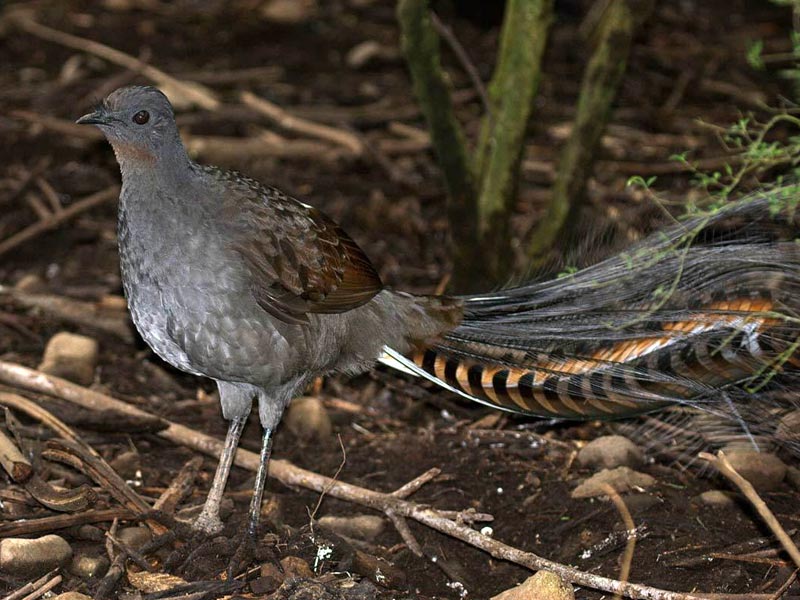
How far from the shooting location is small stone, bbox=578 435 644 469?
14.9ft

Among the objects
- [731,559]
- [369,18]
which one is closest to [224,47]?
[369,18]

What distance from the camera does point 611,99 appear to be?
5.52 metres

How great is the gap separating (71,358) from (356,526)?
1.76m

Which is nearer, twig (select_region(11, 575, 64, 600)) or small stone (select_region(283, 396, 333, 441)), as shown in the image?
twig (select_region(11, 575, 64, 600))

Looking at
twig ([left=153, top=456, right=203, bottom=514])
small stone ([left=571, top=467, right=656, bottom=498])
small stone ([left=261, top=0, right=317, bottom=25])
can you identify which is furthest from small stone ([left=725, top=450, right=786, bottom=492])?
small stone ([left=261, top=0, right=317, bottom=25])

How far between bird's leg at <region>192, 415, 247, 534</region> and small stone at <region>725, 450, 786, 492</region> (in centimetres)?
195

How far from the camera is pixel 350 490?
4.36 meters

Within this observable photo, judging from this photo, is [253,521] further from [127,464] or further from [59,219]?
[59,219]

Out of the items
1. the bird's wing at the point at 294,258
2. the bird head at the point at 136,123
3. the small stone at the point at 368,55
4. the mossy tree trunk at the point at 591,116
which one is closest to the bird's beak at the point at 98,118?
the bird head at the point at 136,123

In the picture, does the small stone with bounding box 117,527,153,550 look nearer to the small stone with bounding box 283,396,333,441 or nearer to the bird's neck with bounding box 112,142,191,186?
the small stone with bounding box 283,396,333,441

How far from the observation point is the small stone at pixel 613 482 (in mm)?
4328

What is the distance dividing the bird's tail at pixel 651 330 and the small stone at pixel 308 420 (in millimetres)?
696

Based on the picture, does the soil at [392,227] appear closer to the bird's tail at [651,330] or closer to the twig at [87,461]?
the twig at [87,461]

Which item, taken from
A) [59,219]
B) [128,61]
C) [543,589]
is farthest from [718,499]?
[128,61]
